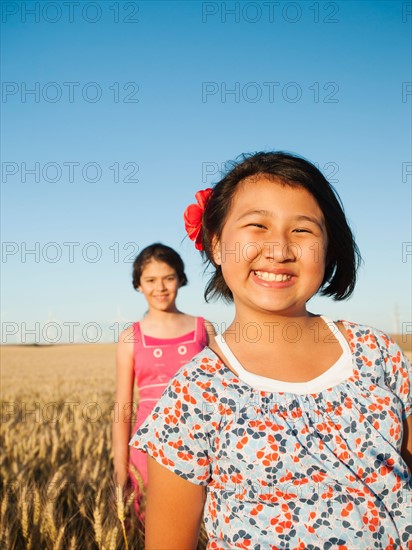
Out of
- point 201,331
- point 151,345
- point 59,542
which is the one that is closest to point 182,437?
point 59,542

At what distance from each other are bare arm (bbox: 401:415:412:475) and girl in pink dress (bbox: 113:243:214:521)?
2.06 metres

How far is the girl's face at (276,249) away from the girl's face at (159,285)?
2265mm

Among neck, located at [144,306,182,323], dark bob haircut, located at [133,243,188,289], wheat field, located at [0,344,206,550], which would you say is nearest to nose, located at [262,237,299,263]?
wheat field, located at [0,344,206,550]

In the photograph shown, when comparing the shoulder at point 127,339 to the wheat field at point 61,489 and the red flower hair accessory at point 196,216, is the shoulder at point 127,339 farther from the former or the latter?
the red flower hair accessory at point 196,216

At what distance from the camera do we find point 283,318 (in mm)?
1946

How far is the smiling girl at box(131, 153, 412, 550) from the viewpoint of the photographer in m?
1.63

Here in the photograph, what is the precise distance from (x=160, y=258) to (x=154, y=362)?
0.80 metres

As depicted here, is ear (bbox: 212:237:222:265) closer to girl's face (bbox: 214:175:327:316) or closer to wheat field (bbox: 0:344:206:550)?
girl's face (bbox: 214:175:327:316)

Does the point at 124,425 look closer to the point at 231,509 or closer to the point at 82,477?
the point at 82,477

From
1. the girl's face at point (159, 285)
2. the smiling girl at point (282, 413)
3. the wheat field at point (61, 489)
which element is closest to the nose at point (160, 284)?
the girl's face at point (159, 285)

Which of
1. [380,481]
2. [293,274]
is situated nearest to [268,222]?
[293,274]

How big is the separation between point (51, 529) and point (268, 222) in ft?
6.39

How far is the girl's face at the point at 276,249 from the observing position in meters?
1.86

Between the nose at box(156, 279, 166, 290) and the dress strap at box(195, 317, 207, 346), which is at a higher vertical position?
the nose at box(156, 279, 166, 290)
